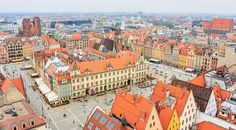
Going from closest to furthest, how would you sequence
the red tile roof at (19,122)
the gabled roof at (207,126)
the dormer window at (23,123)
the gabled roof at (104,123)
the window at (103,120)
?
the red tile roof at (19,122) < the dormer window at (23,123) < the gabled roof at (104,123) < the window at (103,120) < the gabled roof at (207,126)

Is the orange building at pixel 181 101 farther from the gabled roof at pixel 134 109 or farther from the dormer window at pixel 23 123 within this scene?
the dormer window at pixel 23 123

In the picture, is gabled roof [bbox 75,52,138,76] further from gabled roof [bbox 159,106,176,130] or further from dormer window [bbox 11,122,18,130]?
dormer window [bbox 11,122,18,130]

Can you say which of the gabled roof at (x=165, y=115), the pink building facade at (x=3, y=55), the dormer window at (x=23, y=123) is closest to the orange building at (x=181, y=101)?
the gabled roof at (x=165, y=115)

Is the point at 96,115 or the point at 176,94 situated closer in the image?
the point at 96,115

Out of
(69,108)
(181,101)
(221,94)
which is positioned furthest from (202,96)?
(69,108)

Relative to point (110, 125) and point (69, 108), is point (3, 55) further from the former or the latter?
point (110, 125)

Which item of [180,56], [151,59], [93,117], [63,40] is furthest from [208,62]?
[63,40]
